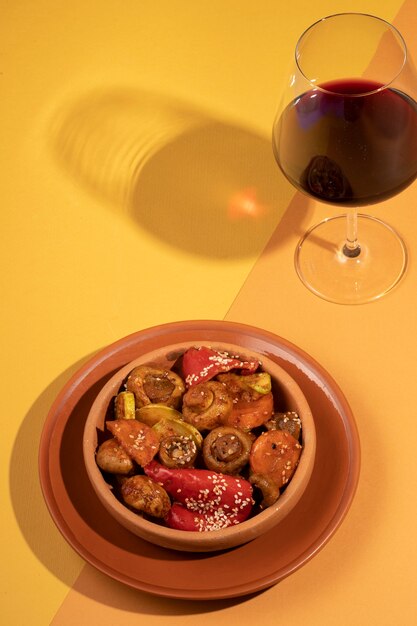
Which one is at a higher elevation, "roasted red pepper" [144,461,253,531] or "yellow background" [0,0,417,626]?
"yellow background" [0,0,417,626]

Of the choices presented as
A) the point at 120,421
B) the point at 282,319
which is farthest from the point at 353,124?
the point at 120,421

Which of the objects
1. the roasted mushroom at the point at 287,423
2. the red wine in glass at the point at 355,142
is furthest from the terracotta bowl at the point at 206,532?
the red wine in glass at the point at 355,142

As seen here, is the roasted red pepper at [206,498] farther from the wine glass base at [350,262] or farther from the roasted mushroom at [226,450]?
the wine glass base at [350,262]

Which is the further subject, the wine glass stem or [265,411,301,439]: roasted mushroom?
the wine glass stem

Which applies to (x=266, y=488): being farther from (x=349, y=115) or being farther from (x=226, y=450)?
(x=349, y=115)

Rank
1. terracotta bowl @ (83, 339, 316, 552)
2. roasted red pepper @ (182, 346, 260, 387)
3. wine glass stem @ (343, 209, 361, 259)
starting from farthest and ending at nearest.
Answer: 1. wine glass stem @ (343, 209, 361, 259)
2. roasted red pepper @ (182, 346, 260, 387)
3. terracotta bowl @ (83, 339, 316, 552)

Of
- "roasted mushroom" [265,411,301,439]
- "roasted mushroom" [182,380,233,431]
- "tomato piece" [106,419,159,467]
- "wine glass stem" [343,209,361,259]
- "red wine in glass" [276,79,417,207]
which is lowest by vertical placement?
"tomato piece" [106,419,159,467]

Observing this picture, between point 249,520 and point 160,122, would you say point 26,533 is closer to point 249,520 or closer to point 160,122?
point 249,520

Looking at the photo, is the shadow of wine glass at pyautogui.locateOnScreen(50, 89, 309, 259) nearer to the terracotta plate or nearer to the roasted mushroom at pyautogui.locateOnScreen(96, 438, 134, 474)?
the terracotta plate

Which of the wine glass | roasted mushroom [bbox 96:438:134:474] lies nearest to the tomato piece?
roasted mushroom [bbox 96:438:134:474]
